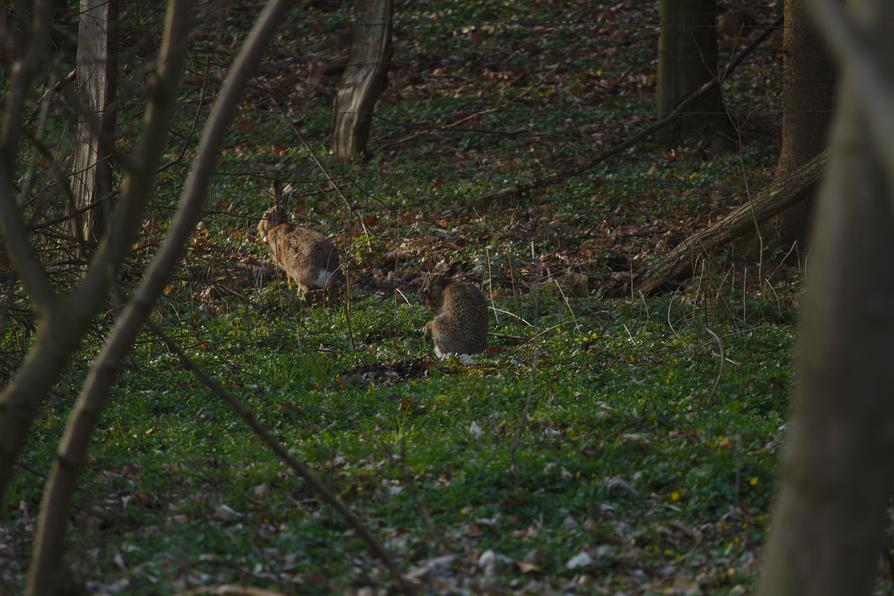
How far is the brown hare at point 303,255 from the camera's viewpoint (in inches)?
A: 464

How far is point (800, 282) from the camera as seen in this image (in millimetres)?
10727

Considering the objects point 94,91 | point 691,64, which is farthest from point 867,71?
point 691,64

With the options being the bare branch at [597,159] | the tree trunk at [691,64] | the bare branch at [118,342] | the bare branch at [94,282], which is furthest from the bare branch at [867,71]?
the tree trunk at [691,64]

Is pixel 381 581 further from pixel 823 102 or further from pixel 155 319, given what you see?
pixel 823 102

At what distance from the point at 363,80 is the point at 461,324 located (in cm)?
918

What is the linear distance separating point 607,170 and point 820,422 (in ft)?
44.9

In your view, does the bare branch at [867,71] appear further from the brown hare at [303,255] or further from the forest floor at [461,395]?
the brown hare at [303,255]

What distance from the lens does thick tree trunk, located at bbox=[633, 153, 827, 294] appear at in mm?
10703

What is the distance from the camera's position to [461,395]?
805 cm

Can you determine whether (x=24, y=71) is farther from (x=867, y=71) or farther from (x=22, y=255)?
(x=867, y=71)

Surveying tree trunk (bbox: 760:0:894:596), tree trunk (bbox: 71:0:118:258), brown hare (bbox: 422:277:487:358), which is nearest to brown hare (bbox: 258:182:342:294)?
brown hare (bbox: 422:277:487:358)

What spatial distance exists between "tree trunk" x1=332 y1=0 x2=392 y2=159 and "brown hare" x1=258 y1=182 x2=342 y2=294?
470cm

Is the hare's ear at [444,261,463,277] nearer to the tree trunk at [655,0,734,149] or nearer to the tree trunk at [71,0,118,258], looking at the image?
the tree trunk at [71,0,118,258]

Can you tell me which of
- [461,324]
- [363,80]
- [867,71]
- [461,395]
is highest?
[363,80]
